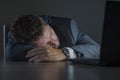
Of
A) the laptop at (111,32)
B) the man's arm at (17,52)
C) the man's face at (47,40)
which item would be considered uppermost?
the laptop at (111,32)

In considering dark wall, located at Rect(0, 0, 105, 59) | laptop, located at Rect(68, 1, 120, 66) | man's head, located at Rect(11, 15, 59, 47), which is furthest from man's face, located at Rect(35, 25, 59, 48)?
dark wall, located at Rect(0, 0, 105, 59)

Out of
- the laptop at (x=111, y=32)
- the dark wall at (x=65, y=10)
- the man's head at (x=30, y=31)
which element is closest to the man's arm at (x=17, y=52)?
the man's head at (x=30, y=31)

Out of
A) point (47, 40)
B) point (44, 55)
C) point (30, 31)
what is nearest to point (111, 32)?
point (44, 55)

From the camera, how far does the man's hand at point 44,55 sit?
6.28 feet

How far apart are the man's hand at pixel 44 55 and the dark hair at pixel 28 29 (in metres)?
0.11

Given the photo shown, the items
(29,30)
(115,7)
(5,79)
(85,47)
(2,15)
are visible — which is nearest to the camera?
(5,79)

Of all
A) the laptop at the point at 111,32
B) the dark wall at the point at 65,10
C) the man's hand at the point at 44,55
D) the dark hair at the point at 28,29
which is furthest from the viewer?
the dark wall at the point at 65,10

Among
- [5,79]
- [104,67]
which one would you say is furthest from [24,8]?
[5,79]

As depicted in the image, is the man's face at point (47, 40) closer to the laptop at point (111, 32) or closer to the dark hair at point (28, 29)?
the dark hair at point (28, 29)

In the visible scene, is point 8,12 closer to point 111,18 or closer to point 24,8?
point 24,8

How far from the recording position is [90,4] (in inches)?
138

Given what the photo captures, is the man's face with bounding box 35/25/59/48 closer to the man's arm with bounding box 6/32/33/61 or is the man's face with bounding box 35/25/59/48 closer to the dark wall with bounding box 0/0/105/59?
the man's arm with bounding box 6/32/33/61

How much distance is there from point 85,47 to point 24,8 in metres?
1.15

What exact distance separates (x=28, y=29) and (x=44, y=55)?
239mm
